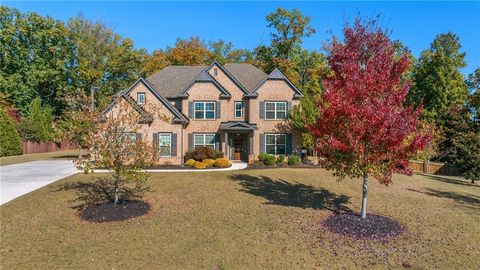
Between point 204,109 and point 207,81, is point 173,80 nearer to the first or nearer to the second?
point 207,81

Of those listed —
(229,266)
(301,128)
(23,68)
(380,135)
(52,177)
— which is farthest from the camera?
(23,68)

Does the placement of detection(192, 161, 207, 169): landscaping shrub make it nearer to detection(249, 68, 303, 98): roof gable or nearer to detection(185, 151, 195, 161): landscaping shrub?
detection(185, 151, 195, 161): landscaping shrub

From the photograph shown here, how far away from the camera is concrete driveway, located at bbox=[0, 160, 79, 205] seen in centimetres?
1640

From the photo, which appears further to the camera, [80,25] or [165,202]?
[80,25]

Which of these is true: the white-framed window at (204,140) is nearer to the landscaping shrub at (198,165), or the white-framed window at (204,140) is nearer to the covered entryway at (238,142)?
the covered entryway at (238,142)

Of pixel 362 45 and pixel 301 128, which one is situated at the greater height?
pixel 362 45

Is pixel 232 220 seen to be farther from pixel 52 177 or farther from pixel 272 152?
pixel 272 152

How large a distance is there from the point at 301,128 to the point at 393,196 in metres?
12.3

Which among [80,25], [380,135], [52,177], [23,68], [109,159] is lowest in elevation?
[52,177]

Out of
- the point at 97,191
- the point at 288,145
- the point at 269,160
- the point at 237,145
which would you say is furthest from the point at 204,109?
the point at 97,191

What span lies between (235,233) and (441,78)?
4295 centimetres

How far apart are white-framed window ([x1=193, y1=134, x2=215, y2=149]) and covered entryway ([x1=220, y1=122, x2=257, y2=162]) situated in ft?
4.09

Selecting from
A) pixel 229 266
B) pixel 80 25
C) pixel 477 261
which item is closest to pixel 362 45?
pixel 477 261

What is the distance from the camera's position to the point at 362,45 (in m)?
11.9
